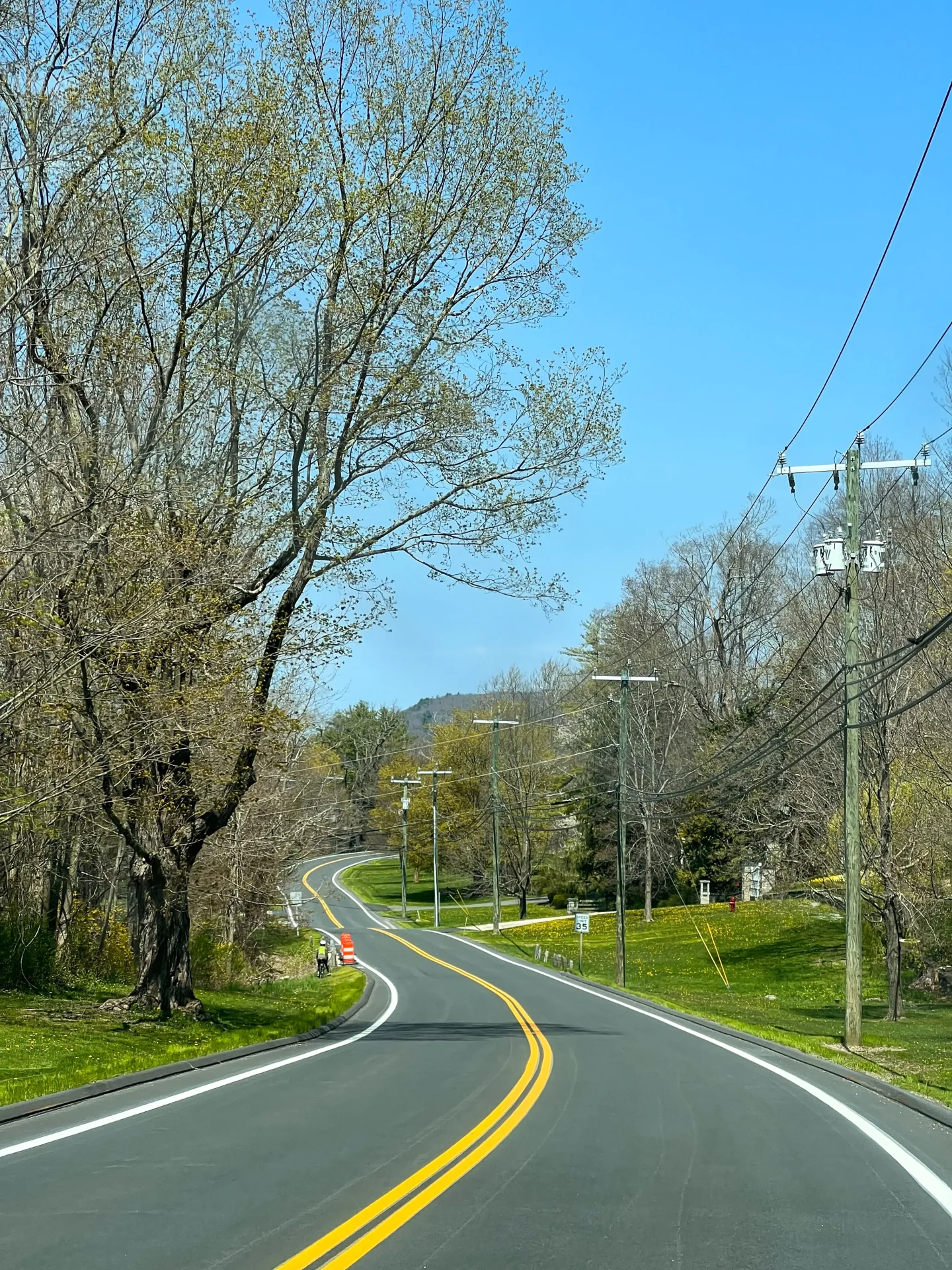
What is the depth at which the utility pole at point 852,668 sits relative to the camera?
21047 millimetres

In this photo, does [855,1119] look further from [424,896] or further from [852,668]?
[424,896]

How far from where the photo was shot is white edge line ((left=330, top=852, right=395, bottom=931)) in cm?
7169

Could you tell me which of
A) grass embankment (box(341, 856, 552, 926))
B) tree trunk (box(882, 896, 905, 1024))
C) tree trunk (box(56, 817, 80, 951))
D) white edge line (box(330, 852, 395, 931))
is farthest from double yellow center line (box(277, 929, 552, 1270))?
grass embankment (box(341, 856, 552, 926))

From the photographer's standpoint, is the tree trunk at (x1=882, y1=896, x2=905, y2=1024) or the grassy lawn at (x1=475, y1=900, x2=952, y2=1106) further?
the tree trunk at (x1=882, y1=896, x2=905, y2=1024)

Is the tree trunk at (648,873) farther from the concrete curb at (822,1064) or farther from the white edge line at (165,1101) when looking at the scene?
the white edge line at (165,1101)

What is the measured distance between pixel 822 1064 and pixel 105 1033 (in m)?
9.86

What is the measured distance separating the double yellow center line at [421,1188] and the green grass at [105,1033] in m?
4.00

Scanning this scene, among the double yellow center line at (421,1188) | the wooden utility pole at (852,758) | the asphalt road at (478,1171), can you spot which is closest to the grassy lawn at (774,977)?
the wooden utility pole at (852,758)

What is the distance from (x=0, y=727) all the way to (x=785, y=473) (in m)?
13.3

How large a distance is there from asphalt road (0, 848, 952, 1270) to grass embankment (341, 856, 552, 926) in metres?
60.6

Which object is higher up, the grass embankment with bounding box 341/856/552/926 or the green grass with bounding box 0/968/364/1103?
the green grass with bounding box 0/968/364/1103

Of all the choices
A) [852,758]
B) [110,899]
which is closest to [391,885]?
[110,899]

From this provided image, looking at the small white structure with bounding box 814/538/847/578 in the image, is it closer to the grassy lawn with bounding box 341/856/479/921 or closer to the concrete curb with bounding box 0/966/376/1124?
the concrete curb with bounding box 0/966/376/1124

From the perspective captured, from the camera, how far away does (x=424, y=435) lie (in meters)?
19.5
